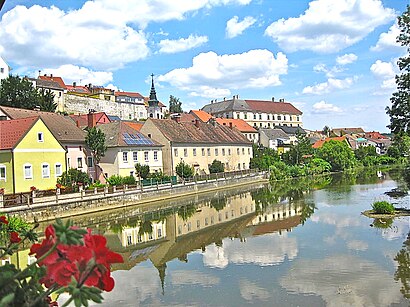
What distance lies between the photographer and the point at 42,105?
52781mm

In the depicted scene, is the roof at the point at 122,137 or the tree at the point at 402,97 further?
the roof at the point at 122,137

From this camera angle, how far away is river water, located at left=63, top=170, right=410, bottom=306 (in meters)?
13.1

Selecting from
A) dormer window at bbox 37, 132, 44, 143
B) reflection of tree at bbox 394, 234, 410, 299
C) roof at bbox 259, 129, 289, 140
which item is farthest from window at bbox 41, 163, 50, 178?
roof at bbox 259, 129, 289, 140

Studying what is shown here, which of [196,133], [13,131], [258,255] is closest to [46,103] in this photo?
[196,133]

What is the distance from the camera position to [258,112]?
115000mm

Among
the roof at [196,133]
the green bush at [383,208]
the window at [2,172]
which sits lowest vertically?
the green bush at [383,208]

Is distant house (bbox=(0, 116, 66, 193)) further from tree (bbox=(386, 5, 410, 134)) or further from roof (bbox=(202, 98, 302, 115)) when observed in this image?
roof (bbox=(202, 98, 302, 115))

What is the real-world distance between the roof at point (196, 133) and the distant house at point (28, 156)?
16.8 meters

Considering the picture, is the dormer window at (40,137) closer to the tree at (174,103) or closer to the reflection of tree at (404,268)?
the reflection of tree at (404,268)

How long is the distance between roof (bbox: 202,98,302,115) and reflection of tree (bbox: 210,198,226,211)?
73.3 metres

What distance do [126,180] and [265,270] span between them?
23.9 m

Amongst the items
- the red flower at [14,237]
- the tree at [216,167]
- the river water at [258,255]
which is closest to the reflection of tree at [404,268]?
the river water at [258,255]

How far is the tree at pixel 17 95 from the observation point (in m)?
52.2

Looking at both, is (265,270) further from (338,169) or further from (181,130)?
(338,169)
